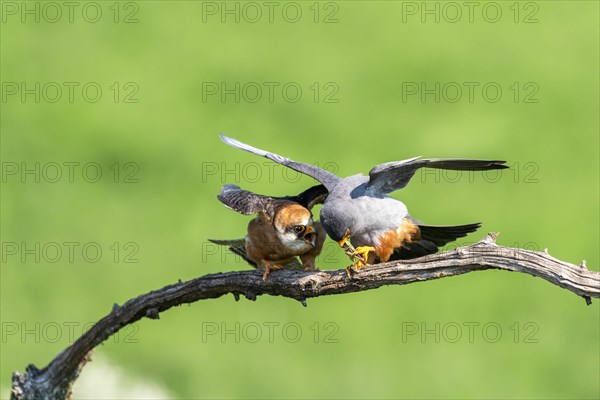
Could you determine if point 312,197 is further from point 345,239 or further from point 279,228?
point 345,239

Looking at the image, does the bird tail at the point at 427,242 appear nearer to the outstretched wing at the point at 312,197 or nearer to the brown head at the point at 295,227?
the brown head at the point at 295,227

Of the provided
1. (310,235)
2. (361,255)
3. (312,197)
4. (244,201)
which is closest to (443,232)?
(361,255)

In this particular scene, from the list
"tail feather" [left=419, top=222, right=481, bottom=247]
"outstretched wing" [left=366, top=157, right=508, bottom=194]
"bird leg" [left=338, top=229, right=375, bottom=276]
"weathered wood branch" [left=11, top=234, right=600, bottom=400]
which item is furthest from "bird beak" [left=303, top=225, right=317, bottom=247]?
"tail feather" [left=419, top=222, right=481, bottom=247]

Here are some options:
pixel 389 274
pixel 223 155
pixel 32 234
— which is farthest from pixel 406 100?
pixel 389 274

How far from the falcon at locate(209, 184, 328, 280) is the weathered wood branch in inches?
11.1

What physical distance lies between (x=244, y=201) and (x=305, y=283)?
875 millimetres

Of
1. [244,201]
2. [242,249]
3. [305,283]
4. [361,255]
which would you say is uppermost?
[244,201]

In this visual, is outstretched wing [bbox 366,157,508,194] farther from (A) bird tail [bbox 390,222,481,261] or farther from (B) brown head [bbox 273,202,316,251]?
(B) brown head [bbox 273,202,316,251]

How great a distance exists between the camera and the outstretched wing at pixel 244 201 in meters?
7.03

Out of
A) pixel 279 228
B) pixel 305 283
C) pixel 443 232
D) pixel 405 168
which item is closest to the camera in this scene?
pixel 405 168

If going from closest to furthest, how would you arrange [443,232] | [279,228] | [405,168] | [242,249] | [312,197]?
[405,168], [443,232], [279,228], [312,197], [242,249]

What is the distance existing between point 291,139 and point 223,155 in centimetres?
100

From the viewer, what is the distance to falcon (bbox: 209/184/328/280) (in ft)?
23.0

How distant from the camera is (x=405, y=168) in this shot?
21.3 feet
